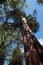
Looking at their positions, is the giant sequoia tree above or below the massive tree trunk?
above

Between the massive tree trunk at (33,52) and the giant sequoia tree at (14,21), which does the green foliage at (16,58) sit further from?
the massive tree trunk at (33,52)

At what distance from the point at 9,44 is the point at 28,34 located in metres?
11.5

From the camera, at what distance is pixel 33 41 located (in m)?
9.30

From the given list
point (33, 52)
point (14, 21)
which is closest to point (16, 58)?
point (14, 21)

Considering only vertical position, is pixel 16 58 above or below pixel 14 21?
below

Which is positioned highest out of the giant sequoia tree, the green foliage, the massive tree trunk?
the giant sequoia tree

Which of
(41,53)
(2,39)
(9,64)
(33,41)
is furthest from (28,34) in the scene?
(2,39)

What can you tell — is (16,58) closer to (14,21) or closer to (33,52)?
(14,21)

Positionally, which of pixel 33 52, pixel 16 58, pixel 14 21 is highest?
pixel 14 21

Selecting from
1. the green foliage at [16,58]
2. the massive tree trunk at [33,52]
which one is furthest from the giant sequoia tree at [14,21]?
the massive tree trunk at [33,52]

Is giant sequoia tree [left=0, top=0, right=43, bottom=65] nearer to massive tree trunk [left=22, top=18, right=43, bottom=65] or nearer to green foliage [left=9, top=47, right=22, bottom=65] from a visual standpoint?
green foliage [left=9, top=47, right=22, bottom=65]

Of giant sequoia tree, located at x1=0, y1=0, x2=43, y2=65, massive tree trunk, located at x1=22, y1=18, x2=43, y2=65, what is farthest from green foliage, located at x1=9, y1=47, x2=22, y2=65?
massive tree trunk, located at x1=22, y1=18, x2=43, y2=65

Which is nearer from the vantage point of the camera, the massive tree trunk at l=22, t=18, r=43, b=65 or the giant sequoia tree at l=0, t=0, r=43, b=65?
the massive tree trunk at l=22, t=18, r=43, b=65

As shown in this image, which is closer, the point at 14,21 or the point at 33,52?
the point at 33,52
